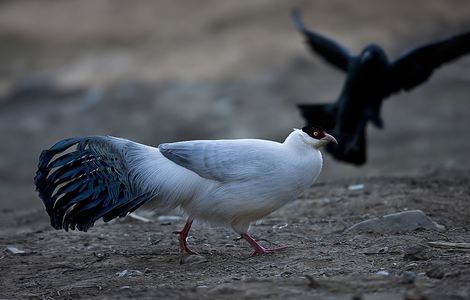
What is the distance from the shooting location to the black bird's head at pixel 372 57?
10875 millimetres

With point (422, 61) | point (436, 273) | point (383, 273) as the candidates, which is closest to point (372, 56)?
point (422, 61)

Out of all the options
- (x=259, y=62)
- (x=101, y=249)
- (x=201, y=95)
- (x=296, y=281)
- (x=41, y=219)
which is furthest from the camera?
(x=259, y=62)

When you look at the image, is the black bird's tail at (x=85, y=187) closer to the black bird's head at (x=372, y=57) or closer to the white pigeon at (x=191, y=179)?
the white pigeon at (x=191, y=179)

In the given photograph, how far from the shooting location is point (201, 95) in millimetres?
17141

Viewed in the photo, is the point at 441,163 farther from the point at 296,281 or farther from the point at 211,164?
the point at 296,281

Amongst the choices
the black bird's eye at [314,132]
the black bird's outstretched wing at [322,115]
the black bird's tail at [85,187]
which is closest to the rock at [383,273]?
the black bird's eye at [314,132]

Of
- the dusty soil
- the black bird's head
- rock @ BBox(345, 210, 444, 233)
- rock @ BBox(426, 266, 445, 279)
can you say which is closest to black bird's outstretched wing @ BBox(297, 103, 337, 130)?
the black bird's head

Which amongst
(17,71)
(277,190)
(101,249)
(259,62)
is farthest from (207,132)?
(277,190)

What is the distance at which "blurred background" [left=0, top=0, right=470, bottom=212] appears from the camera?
14922 mm

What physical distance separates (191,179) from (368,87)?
4.81m

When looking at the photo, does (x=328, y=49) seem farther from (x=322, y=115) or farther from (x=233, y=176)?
(x=233, y=176)

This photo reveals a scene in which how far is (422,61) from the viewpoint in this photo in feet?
35.5

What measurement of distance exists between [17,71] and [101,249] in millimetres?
12502

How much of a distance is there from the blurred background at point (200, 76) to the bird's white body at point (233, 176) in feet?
16.7
